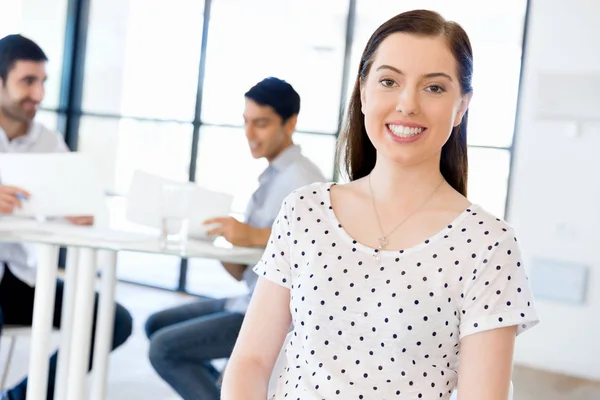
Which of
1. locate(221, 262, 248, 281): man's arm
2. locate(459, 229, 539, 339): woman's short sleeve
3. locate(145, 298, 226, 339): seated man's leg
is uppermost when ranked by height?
locate(459, 229, 539, 339): woman's short sleeve

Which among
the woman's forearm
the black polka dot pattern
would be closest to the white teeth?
the black polka dot pattern

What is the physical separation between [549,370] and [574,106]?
1529 mm

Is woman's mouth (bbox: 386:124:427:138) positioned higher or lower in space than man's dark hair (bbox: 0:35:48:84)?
lower

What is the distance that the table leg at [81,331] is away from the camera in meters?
2.18

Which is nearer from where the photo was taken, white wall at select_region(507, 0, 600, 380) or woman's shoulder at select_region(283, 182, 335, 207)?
woman's shoulder at select_region(283, 182, 335, 207)

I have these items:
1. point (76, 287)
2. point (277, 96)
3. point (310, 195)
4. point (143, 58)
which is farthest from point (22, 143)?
point (143, 58)

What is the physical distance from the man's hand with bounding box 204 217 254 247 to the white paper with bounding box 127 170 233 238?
0.03m

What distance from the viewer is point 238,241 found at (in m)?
2.17

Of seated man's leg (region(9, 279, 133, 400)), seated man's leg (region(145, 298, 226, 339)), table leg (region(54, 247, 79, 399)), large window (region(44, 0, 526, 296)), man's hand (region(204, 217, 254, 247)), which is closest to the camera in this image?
man's hand (region(204, 217, 254, 247))

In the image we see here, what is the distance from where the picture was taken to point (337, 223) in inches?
47.9

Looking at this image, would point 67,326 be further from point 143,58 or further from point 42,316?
point 143,58

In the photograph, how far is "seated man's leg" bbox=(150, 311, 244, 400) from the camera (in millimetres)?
2238

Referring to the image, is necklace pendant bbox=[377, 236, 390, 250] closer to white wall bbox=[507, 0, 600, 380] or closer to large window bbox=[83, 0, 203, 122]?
white wall bbox=[507, 0, 600, 380]

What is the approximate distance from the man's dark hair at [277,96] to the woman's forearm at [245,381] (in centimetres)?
142
